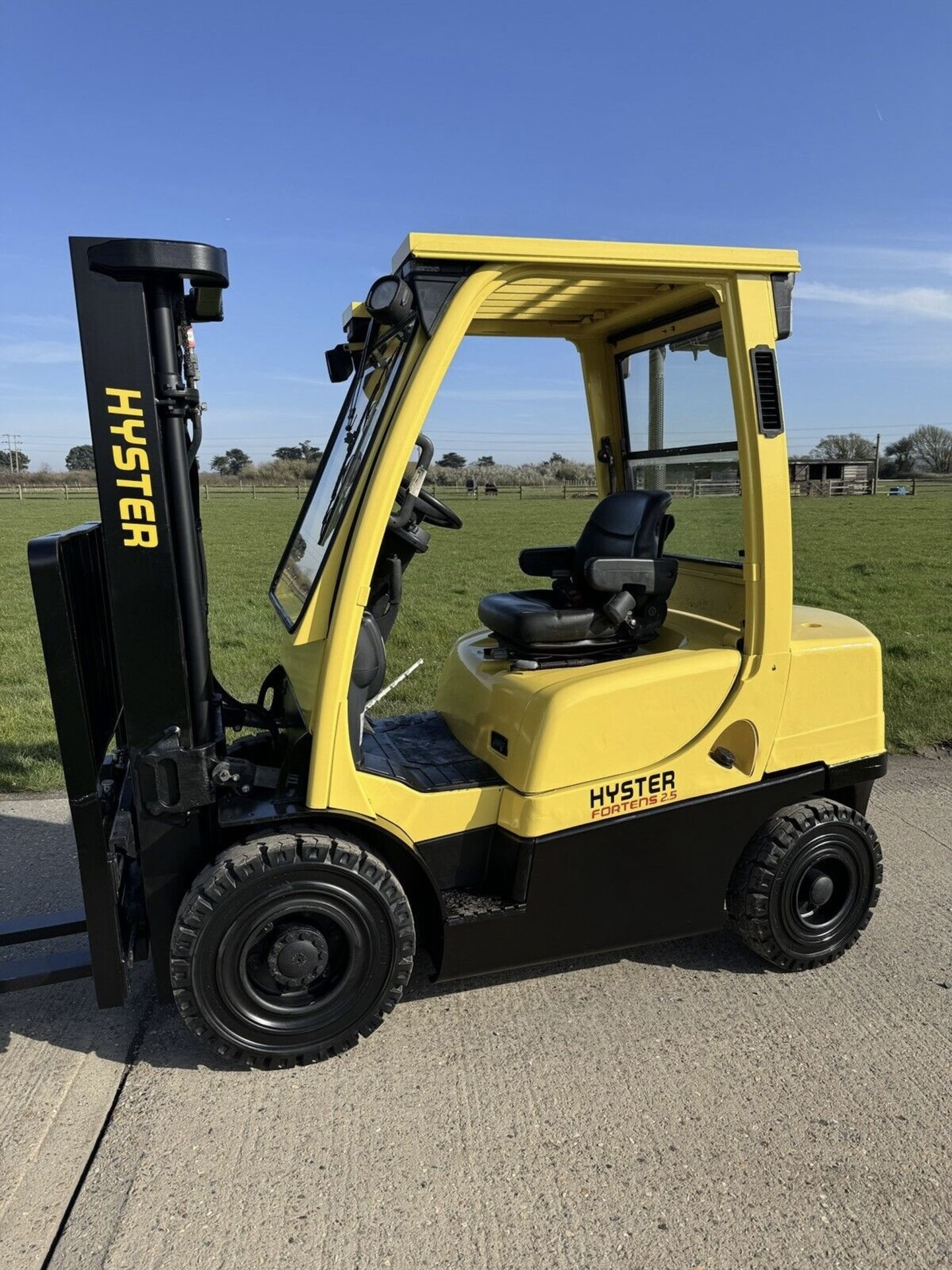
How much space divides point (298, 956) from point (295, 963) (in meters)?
0.03

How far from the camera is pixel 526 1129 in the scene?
2.66 m

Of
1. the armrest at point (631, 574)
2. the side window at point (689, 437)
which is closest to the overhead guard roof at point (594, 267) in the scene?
the side window at point (689, 437)

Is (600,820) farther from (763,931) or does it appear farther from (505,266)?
(505,266)

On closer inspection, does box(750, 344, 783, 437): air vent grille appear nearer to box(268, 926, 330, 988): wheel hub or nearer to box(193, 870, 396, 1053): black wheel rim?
box(193, 870, 396, 1053): black wheel rim

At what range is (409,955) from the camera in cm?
297

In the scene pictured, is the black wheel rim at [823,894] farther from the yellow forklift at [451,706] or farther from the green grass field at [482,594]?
the green grass field at [482,594]

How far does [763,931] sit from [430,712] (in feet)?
5.42

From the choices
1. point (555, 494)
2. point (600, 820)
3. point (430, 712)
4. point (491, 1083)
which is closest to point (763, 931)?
point (600, 820)

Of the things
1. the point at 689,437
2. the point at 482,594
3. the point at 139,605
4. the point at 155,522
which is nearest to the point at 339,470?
the point at 155,522

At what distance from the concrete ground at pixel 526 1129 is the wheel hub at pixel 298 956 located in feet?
1.10

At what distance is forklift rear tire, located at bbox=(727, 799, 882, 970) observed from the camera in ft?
11.0

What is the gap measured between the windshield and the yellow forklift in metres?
0.02

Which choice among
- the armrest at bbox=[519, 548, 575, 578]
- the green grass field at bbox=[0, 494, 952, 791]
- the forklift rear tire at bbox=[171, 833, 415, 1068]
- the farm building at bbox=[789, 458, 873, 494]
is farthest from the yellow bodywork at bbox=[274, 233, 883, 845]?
the armrest at bbox=[519, 548, 575, 578]

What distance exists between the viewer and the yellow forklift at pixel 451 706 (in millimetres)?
2674
